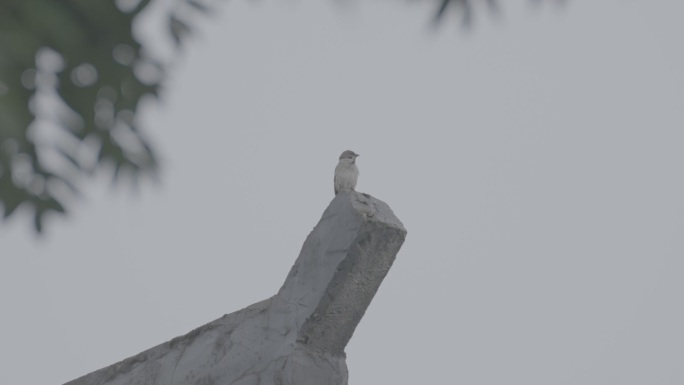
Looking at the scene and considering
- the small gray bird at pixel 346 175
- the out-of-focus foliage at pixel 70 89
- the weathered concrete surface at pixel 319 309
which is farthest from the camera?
the small gray bird at pixel 346 175

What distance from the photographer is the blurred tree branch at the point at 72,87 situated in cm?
126

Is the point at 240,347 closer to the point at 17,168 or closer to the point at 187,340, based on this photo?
the point at 187,340

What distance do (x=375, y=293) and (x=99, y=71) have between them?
3833 mm

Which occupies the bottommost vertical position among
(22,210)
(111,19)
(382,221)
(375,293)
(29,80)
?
(22,210)

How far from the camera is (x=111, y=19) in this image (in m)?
1.34

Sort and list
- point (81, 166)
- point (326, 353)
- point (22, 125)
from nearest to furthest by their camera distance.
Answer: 1. point (22, 125)
2. point (81, 166)
3. point (326, 353)

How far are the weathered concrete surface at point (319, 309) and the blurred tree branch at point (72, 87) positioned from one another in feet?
11.7

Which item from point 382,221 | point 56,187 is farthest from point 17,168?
point 382,221

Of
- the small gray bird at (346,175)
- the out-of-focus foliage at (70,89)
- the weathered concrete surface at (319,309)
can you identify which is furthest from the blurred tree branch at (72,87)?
the small gray bird at (346,175)

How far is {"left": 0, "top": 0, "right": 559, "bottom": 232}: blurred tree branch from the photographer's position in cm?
126

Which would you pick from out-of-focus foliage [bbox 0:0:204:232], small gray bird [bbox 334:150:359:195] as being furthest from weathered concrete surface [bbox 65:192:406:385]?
out-of-focus foliage [bbox 0:0:204:232]

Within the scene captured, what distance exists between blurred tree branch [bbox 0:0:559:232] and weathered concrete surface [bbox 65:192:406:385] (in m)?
3.58

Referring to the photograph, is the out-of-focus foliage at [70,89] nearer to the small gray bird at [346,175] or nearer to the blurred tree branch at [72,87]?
the blurred tree branch at [72,87]

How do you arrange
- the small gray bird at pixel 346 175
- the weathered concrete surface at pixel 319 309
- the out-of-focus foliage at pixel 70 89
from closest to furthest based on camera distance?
the out-of-focus foliage at pixel 70 89
the weathered concrete surface at pixel 319 309
the small gray bird at pixel 346 175
